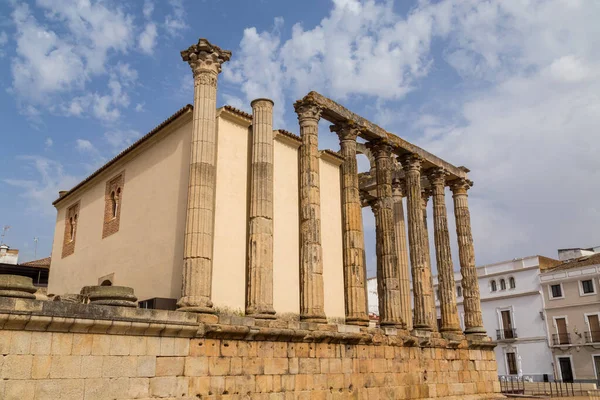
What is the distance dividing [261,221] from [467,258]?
11.1m

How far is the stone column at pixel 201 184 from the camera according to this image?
11.6m

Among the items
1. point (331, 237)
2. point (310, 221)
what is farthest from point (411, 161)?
point (310, 221)

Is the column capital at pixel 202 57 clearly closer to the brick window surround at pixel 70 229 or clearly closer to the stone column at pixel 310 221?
the stone column at pixel 310 221

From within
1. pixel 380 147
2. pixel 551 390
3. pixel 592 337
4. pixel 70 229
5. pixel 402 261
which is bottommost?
pixel 551 390

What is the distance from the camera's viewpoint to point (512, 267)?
37562mm

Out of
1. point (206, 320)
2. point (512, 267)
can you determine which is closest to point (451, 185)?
point (206, 320)

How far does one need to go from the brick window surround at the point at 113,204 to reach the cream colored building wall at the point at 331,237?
6872 mm

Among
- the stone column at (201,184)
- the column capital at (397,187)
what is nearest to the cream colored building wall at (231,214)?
the stone column at (201,184)

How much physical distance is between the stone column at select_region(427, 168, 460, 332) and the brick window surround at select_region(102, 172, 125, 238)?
38.4 feet

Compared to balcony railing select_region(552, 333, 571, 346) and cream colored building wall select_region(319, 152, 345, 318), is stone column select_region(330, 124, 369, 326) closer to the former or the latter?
cream colored building wall select_region(319, 152, 345, 318)

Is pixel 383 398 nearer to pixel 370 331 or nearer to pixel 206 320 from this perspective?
pixel 370 331

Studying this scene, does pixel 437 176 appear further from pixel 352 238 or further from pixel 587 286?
pixel 587 286

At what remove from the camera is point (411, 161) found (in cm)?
1983

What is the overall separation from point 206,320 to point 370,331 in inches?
224
